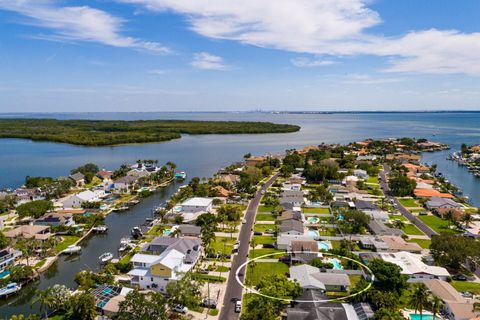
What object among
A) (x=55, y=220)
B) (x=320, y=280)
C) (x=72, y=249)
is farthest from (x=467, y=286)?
(x=55, y=220)

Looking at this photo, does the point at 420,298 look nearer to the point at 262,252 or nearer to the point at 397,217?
the point at 262,252

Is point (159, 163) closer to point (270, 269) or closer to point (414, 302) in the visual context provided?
point (270, 269)

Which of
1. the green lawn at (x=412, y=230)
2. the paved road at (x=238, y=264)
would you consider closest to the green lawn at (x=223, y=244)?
the paved road at (x=238, y=264)

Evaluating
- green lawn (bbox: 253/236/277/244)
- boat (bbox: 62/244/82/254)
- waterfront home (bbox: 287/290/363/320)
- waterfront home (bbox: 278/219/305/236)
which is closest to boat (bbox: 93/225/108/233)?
boat (bbox: 62/244/82/254)

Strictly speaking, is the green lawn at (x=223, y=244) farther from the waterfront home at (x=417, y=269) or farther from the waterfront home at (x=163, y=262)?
the waterfront home at (x=417, y=269)

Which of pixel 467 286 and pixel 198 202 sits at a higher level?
pixel 198 202
